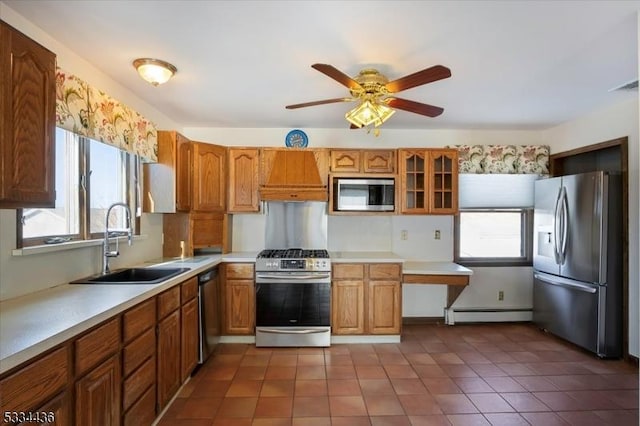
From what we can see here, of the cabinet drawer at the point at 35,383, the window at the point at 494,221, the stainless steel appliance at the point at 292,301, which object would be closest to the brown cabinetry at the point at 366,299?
the stainless steel appliance at the point at 292,301

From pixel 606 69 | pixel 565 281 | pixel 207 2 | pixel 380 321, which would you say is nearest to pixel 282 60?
pixel 207 2

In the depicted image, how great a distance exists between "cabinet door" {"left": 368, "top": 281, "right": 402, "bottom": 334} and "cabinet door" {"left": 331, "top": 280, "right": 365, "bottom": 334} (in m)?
0.13

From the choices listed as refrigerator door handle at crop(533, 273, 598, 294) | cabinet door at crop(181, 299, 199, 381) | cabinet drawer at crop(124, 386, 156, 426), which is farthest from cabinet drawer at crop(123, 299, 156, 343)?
refrigerator door handle at crop(533, 273, 598, 294)

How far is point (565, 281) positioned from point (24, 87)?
445 cm

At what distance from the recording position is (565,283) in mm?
3344

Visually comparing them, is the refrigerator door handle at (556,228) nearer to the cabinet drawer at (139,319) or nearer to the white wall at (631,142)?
the white wall at (631,142)

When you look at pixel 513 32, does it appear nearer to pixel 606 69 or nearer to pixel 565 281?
pixel 606 69

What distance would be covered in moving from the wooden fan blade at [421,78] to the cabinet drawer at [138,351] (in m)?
2.14

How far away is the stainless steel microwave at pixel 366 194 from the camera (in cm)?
370

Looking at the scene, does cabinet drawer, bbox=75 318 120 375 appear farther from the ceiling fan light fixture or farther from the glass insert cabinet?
the glass insert cabinet

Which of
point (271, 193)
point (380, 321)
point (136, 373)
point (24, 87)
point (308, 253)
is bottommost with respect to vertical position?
point (380, 321)

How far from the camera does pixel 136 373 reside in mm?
1822

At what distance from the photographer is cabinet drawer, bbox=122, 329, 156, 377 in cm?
172

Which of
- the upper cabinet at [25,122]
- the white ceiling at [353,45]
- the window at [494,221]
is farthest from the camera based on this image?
the window at [494,221]
